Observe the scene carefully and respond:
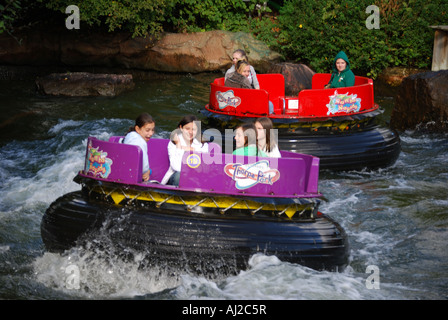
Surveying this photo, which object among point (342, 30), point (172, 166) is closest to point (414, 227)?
point (172, 166)

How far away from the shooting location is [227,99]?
872 cm

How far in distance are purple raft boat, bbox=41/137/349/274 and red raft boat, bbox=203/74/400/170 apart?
8.84ft

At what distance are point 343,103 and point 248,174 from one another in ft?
11.7

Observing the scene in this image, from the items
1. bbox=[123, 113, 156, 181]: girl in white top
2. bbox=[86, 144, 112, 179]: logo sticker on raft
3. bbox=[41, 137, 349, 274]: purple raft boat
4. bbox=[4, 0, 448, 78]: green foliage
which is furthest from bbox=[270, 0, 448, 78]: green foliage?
bbox=[86, 144, 112, 179]: logo sticker on raft

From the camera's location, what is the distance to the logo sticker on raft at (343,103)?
8.67 m

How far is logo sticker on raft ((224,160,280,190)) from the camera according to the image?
561 cm

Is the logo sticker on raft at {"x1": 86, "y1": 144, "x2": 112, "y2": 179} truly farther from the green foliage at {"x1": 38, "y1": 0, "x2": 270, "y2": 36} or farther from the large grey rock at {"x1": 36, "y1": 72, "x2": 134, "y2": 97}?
the green foliage at {"x1": 38, "y1": 0, "x2": 270, "y2": 36}

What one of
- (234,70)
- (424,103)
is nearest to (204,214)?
(234,70)

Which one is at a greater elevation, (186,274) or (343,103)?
(343,103)

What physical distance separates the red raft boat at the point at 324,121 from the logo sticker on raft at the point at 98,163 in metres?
3.02

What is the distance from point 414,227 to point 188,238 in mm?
2844

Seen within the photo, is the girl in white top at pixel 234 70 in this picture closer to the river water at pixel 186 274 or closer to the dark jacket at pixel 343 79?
the dark jacket at pixel 343 79

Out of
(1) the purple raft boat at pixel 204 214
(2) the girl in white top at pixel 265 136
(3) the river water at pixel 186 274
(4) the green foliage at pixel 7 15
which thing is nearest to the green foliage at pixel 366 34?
(3) the river water at pixel 186 274

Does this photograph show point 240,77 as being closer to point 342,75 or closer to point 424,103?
point 342,75
